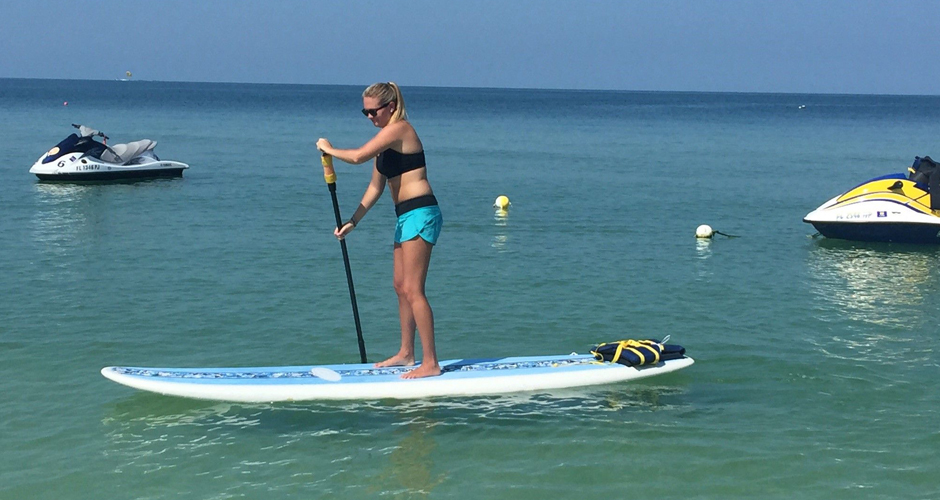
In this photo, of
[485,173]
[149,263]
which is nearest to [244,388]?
[149,263]

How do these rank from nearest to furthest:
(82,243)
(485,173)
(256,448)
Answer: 1. (256,448)
2. (82,243)
3. (485,173)

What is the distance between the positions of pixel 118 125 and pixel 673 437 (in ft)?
203

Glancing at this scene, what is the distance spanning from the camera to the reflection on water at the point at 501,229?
18250mm

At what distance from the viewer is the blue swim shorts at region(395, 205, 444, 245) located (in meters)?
8.48

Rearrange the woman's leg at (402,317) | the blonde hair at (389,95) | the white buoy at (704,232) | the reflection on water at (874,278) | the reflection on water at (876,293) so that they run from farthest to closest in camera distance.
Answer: the white buoy at (704,232)
the reflection on water at (874,278)
the reflection on water at (876,293)
the woman's leg at (402,317)
the blonde hair at (389,95)

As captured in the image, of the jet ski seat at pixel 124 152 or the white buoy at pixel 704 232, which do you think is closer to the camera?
the white buoy at pixel 704 232

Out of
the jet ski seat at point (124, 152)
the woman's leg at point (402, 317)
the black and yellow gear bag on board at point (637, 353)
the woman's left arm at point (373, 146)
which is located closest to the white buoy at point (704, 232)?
the black and yellow gear bag on board at point (637, 353)

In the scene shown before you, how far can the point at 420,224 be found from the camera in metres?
8.48

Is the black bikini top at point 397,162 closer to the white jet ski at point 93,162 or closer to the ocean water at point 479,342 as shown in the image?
the ocean water at point 479,342

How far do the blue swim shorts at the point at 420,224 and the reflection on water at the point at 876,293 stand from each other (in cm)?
513

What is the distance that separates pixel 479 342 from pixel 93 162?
18578mm

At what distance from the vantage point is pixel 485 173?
3353cm

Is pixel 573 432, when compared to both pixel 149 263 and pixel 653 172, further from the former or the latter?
pixel 653 172

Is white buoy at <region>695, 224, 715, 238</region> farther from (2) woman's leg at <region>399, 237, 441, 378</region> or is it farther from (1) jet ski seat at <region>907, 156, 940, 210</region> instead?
(2) woman's leg at <region>399, 237, 441, 378</region>
